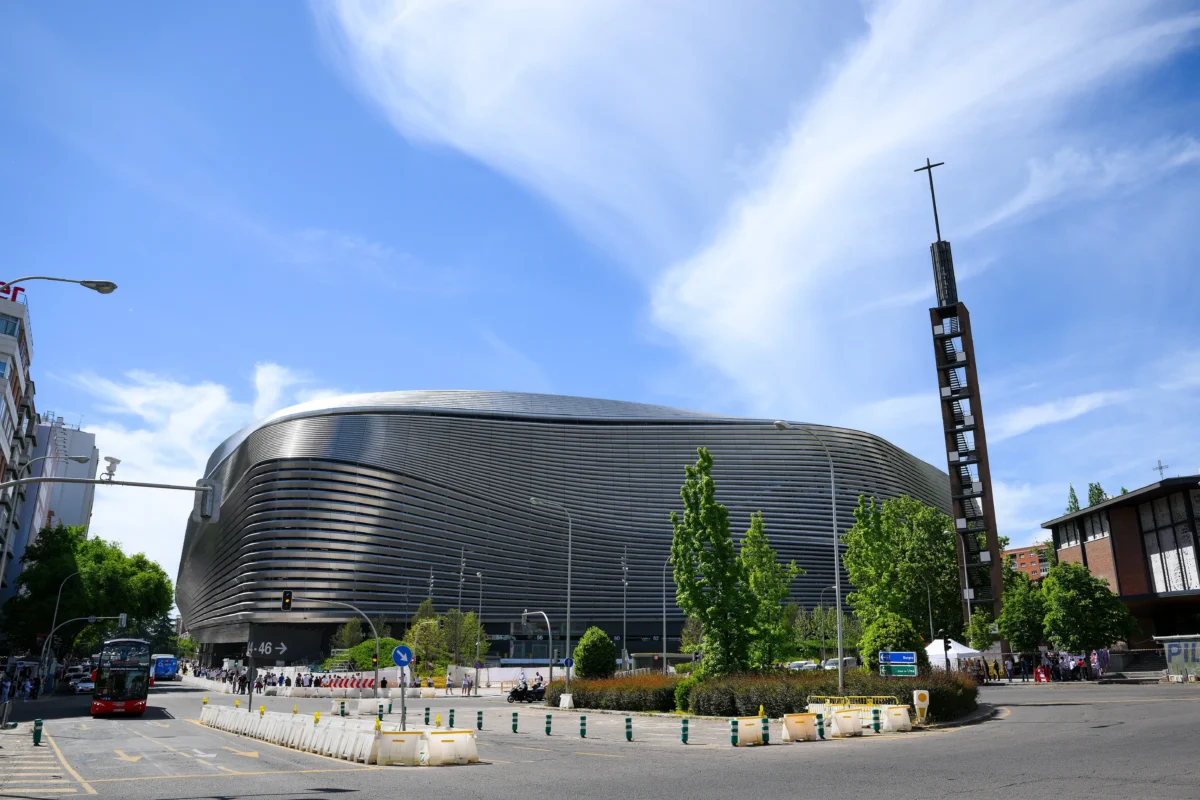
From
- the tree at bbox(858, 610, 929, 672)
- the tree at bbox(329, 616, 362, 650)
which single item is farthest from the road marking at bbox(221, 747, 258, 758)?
the tree at bbox(329, 616, 362, 650)

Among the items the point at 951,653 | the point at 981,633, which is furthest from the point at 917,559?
the point at 951,653

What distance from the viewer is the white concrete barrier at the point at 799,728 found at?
22.3 metres

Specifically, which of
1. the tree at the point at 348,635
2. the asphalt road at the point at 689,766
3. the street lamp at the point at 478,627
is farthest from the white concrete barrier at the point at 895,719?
the tree at the point at 348,635

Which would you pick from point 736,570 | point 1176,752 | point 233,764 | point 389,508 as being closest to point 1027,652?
point 736,570

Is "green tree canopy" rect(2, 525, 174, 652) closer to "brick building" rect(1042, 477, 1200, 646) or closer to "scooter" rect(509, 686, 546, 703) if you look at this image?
"scooter" rect(509, 686, 546, 703)

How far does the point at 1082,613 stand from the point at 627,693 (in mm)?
35595

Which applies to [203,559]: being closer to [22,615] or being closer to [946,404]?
[22,615]

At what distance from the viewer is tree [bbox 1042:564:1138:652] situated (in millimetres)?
53750

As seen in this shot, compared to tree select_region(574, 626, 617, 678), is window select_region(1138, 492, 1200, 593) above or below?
above

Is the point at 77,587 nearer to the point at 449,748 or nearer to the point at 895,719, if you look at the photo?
the point at 449,748

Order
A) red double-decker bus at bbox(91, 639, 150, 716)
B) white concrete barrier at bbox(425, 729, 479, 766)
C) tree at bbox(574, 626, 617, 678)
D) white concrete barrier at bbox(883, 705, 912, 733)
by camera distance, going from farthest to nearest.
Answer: tree at bbox(574, 626, 617, 678), red double-decker bus at bbox(91, 639, 150, 716), white concrete barrier at bbox(883, 705, 912, 733), white concrete barrier at bbox(425, 729, 479, 766)

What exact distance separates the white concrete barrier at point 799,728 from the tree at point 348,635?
7661cm

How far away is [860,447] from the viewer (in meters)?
142

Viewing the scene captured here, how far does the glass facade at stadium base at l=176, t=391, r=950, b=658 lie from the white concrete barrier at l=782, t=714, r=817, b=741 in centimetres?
8442
